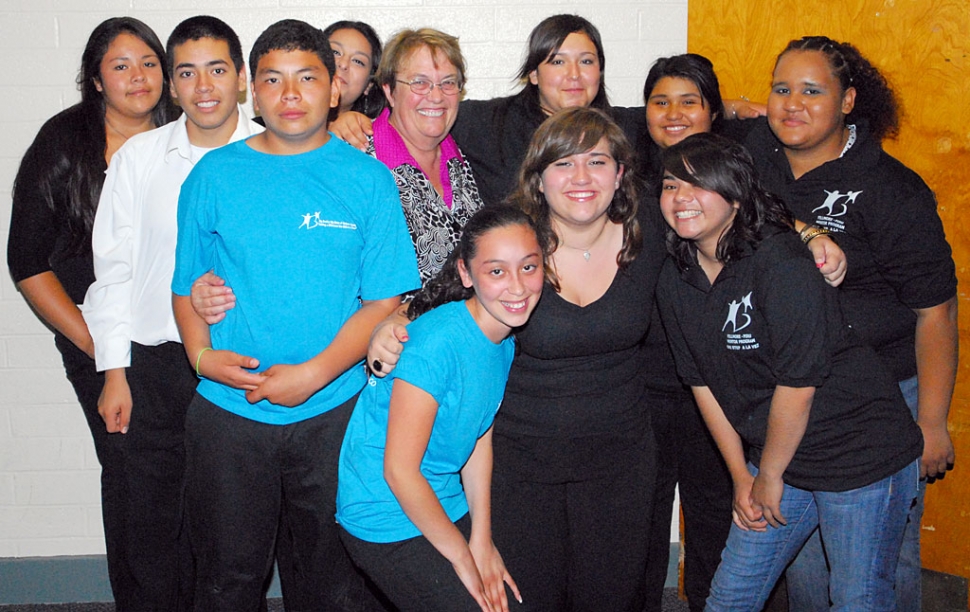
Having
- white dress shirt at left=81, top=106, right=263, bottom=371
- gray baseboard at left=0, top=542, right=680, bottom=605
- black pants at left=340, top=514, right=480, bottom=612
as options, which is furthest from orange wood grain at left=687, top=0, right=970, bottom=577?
gray baseboard at left=0, top=542, right=680, bottom=605

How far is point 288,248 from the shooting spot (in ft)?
6.95

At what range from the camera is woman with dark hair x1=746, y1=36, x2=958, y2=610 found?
2.36m

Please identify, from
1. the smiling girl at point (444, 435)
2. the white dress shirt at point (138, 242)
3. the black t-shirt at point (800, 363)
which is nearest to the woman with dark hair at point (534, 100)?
the white dress shirt at point (138, 242)

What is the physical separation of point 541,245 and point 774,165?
0.82 m

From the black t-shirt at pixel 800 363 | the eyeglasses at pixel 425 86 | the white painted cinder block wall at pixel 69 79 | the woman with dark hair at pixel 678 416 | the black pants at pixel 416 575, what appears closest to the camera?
the black pants at pixel 416 575

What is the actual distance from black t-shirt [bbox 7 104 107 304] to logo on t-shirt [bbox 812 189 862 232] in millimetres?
2151

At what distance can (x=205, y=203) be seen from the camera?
2.15 meters

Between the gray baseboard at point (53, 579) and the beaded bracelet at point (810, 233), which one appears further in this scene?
the gray baseboard at point (53, 579)

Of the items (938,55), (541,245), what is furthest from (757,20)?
(541,245)

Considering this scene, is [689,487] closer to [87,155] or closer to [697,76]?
[697,76]

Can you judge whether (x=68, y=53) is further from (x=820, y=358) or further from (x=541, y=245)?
(x=820, y=358)

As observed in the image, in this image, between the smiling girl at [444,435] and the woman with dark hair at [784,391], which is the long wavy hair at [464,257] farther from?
the woman with dark hair at [784,391]

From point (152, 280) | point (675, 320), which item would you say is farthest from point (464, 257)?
point (152, 280)

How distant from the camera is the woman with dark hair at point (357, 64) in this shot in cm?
277
